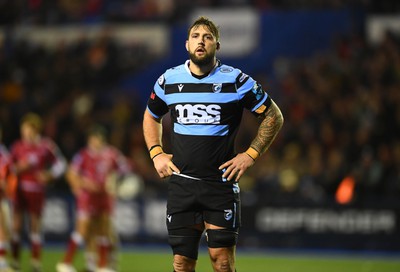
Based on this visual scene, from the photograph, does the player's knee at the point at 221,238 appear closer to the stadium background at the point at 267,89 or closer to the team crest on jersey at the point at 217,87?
the team crest on jersey at the point at 217,87

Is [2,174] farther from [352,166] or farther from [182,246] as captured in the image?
[352,166]

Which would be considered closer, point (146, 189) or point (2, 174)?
point (2, 174)

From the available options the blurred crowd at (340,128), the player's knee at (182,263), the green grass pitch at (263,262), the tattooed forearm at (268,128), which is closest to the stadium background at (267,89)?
the blurred crowd at (340,128)

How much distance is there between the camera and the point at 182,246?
676 centimetres

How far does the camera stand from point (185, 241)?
6754 mm

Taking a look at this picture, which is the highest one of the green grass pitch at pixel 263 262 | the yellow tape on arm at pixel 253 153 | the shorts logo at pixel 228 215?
the yellow tape on arm at pixel 253 153

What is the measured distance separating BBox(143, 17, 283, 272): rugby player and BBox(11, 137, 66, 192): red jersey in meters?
6.50

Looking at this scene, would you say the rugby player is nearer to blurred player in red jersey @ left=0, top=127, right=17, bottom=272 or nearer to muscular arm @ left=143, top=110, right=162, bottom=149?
muscular arm @ left=143, top=110, right=162, bottom=149

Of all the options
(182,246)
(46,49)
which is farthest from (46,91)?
(182,246)

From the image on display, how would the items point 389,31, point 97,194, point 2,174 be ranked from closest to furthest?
point 2,174 → point 97,194 → point 389,31

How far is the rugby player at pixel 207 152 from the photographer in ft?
22.0

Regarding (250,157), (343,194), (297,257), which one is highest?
(250,157)

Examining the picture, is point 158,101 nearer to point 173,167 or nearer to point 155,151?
point 155,151

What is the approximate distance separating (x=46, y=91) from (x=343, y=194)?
8.14 metres
